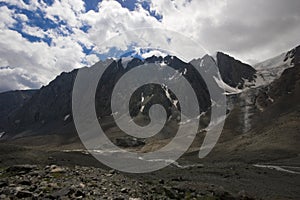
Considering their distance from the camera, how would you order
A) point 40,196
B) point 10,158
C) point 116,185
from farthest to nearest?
point 10,158 → point 116,185 → point 40,196

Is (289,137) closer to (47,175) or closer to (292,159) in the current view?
(292,159)

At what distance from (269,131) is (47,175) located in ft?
548

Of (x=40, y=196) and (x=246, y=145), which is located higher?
(x=246, y=145)

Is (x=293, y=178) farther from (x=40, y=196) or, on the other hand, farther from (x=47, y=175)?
(x=40, y=196)

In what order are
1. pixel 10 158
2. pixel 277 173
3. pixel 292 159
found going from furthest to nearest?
pixel 292 159 < pixel 10 158 < pixel 277 173

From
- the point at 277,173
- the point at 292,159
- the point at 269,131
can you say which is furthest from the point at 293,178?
the point at 269,131

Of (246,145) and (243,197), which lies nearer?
(243,197)

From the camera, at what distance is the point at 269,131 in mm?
183625

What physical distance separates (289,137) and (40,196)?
154956mm

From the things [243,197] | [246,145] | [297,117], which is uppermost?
[297,117]

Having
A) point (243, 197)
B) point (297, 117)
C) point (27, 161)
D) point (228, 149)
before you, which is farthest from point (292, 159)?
point (243, 197)

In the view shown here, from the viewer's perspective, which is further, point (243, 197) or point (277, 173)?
point (277, 173)

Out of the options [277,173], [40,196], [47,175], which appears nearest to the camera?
[40,196]

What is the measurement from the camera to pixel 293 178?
81.6 metres
